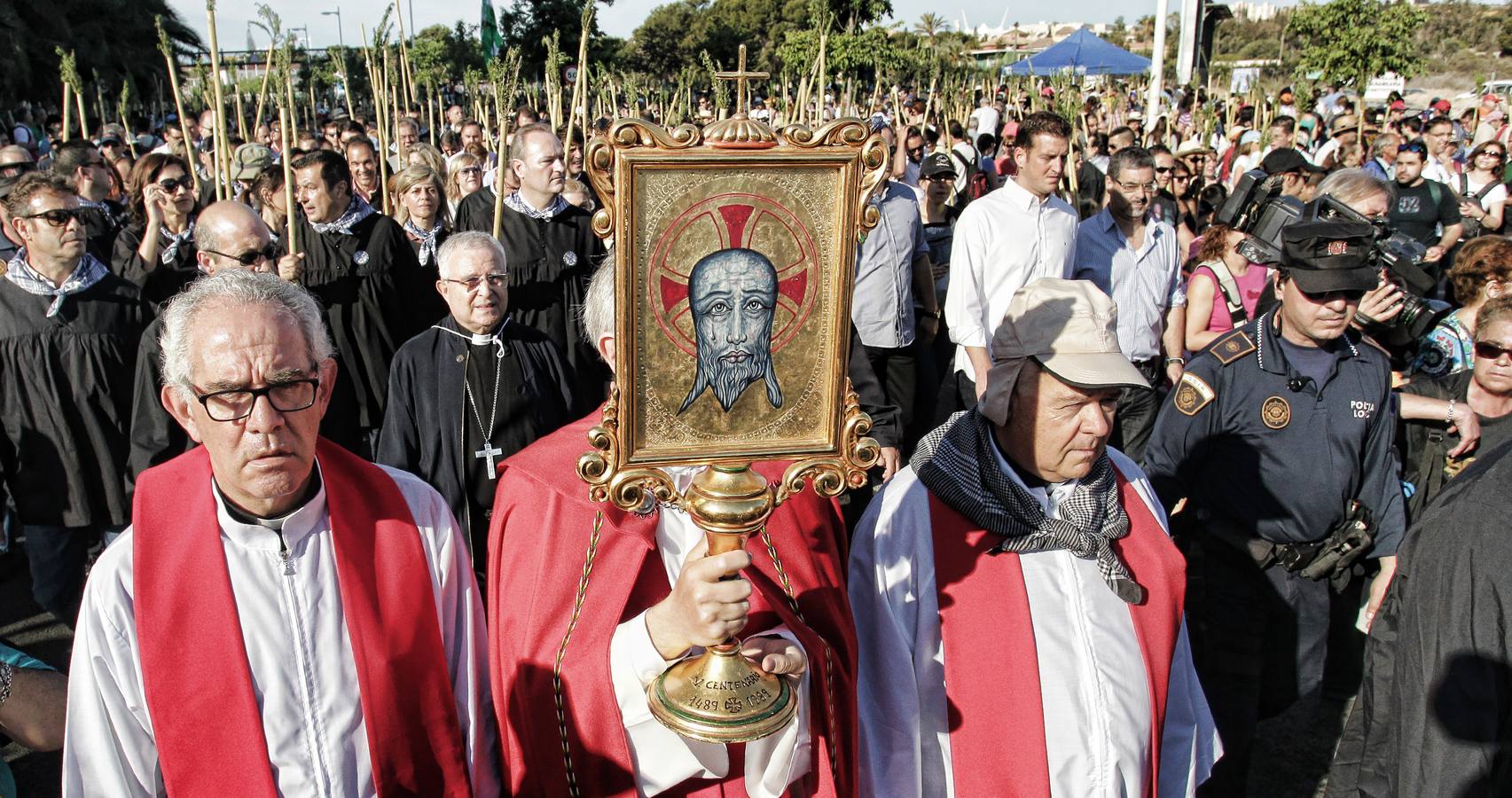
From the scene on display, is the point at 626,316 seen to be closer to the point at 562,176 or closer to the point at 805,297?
the point at 805,297

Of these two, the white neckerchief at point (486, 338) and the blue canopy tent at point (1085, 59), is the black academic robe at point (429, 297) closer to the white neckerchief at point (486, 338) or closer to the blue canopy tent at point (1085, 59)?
the white neckerchief at point (486, 338)

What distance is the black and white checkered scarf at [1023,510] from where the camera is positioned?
99.2 inches

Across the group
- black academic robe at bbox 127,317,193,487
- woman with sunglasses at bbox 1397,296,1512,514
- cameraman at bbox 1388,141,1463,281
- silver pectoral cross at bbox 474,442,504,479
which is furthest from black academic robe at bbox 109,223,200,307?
cameraman at bbox 1388,141,1463,281

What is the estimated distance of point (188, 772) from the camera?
7.30 ft

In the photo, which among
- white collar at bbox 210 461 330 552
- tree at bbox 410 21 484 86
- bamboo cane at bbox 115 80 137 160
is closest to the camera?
white collar at bbox 210 461 330 552

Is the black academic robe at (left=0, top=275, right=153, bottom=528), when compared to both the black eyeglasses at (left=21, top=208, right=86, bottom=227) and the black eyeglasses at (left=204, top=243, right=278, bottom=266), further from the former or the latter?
the black eyeglasses at (left=204, top=243, right=278, bottom=266)

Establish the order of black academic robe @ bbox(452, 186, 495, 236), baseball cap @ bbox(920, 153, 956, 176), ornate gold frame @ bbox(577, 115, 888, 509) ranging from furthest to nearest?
baseball cap @ bbox(920, 153, 956, 176), black academic robe @ bbox(452, 186, 495, 236), ornate gold frame @ bbox(577, 115, 888, 509)

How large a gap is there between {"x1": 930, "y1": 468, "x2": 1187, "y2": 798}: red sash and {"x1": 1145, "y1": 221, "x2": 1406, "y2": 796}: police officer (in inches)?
48.0

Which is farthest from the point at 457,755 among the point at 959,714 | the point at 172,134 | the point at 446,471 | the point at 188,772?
the point at 172,134

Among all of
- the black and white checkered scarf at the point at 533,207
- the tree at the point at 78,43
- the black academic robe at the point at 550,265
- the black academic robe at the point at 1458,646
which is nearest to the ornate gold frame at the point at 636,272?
the black academic robe at the point at 1458,646

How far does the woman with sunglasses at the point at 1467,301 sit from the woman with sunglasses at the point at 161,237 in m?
6.19

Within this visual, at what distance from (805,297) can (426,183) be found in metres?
5.10

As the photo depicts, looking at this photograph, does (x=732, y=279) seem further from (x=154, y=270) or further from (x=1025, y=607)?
(x=154, y=270)

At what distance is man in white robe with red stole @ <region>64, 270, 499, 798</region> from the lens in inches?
87.4
